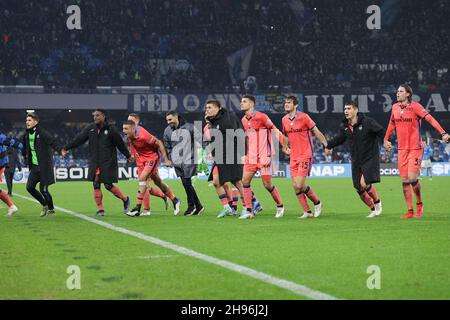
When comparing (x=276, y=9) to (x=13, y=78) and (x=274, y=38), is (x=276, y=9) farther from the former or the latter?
(x=13, y=78)

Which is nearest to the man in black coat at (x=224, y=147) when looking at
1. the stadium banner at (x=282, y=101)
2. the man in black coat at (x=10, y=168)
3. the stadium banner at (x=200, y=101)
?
the man in black coat at (x=10, y=168)

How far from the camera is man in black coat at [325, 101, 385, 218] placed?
44.8 feet

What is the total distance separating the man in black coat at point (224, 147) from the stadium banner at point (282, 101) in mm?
31436

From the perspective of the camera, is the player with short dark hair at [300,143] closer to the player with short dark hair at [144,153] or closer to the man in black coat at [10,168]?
the player with short dark hair at [144,153]

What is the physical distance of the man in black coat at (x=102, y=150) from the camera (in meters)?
14.8

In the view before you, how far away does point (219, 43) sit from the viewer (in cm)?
5209

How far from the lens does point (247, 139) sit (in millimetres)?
13891

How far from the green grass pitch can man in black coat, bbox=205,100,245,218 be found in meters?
0.77

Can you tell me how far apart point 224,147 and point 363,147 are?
2.45 meters

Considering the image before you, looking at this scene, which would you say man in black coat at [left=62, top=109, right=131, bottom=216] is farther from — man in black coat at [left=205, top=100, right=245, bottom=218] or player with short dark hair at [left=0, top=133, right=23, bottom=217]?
man in black coat at [left=205, top=100, right=245, bottom=218]

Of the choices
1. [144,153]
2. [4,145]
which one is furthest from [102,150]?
[4,145]
